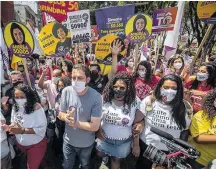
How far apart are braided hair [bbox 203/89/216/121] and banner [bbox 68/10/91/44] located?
359 cm

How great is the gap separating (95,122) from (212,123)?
122cm

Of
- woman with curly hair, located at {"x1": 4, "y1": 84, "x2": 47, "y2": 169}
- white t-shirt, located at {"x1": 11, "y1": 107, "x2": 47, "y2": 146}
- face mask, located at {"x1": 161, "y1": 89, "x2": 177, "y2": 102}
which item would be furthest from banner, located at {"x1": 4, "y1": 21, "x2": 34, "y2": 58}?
face mask, located at {"x1": 161, "y1": 89, "x2": 177, "y2": 102}

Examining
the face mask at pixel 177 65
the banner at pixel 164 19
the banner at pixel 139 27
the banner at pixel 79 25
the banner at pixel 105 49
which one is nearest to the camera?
the face mask at pixel 177 65

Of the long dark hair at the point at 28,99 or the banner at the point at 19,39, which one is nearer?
the long dark hair at the point at 28,99

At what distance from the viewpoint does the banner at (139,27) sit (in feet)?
17.2

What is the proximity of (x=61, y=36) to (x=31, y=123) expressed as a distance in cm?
262

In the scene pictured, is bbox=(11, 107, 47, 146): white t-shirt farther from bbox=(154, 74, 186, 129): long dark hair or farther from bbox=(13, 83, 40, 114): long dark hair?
bbox=(154, 74, 186, 129): long dark hair

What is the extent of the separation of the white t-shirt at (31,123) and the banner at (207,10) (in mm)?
3936

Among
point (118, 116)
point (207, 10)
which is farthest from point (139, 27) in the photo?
point (118, 116)

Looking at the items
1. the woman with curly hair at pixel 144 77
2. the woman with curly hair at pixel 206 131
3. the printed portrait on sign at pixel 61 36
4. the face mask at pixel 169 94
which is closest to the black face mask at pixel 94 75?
the woman with curly hair at pixel 144 77

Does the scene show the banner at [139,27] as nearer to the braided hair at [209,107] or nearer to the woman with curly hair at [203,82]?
the woman with curly hair at [203,82]

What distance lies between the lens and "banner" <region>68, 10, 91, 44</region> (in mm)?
5426

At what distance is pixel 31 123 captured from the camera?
113 inches

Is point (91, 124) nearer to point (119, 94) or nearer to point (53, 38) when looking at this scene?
point (119, 94)
